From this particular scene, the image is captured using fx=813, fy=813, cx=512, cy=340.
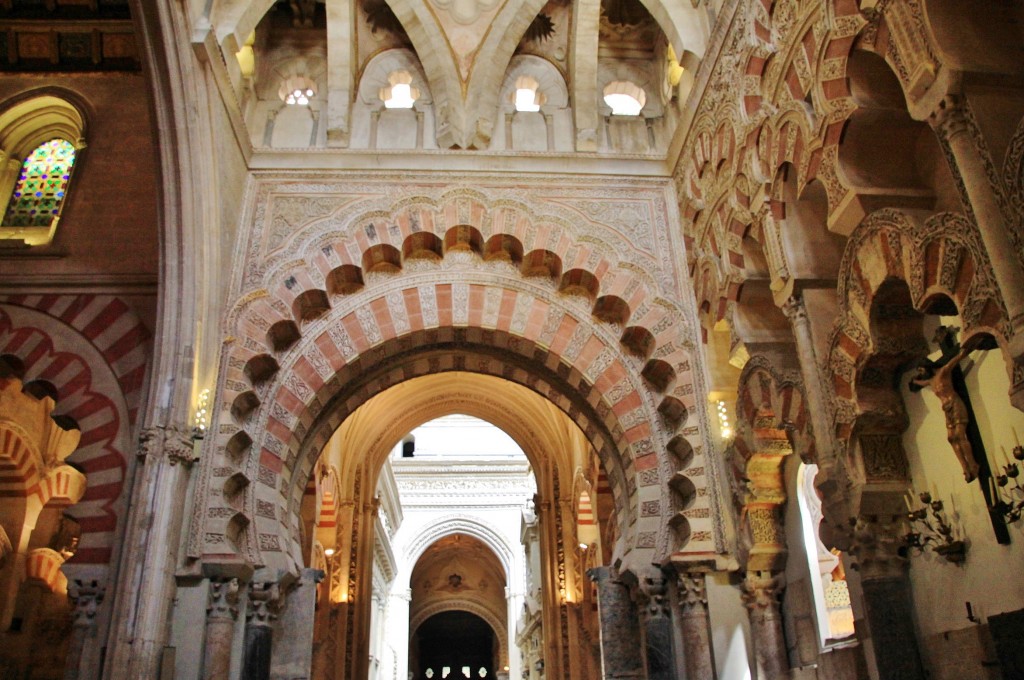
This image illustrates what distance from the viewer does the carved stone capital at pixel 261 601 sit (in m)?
7.17

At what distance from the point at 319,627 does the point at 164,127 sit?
7202 mm

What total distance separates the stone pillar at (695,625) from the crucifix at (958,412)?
3.00 metres

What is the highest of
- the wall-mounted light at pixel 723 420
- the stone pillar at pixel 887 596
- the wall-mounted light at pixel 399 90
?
the wall-mounted light at pixel 399 90

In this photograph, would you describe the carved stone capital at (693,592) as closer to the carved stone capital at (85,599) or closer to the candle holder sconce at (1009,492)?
the candle holder sconce at (1009,492)

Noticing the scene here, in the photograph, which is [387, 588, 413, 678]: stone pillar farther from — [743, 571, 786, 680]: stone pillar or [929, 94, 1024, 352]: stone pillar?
[929, 94, 1024, 352]: stone pillar

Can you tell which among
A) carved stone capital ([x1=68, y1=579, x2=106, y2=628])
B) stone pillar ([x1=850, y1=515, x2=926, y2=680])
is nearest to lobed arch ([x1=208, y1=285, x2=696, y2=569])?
carved stone capital ([x1=68, y1=579, x2=106, y2=628])

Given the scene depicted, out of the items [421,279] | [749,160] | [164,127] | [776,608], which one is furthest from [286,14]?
[776,608]

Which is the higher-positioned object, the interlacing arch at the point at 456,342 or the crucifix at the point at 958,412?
the interlacing arch at the point at 456,342

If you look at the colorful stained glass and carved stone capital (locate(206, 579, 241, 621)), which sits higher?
the colorful stained glass

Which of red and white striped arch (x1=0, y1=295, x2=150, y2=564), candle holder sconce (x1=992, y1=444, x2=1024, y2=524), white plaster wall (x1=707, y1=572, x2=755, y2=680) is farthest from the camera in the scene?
red and white striped arch (x1=0, y1=295, x2=150, y2=564)

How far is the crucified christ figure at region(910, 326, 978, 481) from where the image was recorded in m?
4.50

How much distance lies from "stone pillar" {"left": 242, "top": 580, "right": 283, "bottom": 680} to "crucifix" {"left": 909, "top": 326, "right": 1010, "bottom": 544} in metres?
5.53

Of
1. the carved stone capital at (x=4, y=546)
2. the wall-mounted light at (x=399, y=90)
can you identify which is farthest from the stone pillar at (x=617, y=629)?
the carved stone capital at (x=4, y=546)

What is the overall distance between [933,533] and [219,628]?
17.9 feet
